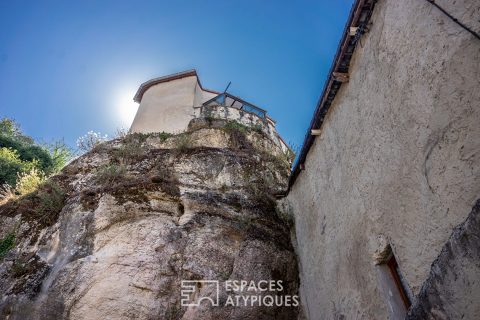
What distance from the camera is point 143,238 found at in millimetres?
7062

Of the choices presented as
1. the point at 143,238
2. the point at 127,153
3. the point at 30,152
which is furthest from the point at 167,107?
the point at 143,238

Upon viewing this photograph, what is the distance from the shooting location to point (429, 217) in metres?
3.34

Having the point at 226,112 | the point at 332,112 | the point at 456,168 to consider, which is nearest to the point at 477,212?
Result: the point at 456,168

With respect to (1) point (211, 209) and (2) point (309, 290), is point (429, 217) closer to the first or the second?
(2) point (309, 290)

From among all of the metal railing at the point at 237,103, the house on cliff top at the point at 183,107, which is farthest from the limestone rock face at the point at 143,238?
the metal railing at the point at 237,103

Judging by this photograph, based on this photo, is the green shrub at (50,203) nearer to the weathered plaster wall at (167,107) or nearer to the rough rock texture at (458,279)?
the weathered plaster wall at (167,107)

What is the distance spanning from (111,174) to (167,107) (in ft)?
28.2

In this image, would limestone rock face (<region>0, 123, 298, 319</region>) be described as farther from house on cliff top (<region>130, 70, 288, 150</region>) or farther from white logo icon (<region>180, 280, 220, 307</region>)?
house on cliff top (<region>130, 70, 288, 150</region>)

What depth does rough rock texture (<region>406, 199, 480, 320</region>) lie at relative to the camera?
7.37 feet

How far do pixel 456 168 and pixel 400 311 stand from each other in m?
1.99

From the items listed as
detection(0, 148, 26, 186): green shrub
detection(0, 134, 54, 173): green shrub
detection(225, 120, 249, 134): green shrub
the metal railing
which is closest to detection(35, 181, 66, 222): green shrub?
detection(225, 120, 249, 134): green shrub

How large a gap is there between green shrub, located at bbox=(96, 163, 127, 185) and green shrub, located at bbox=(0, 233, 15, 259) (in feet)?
7.59

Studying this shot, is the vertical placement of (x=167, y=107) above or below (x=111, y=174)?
above

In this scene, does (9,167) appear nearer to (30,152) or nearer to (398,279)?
(30,152)
